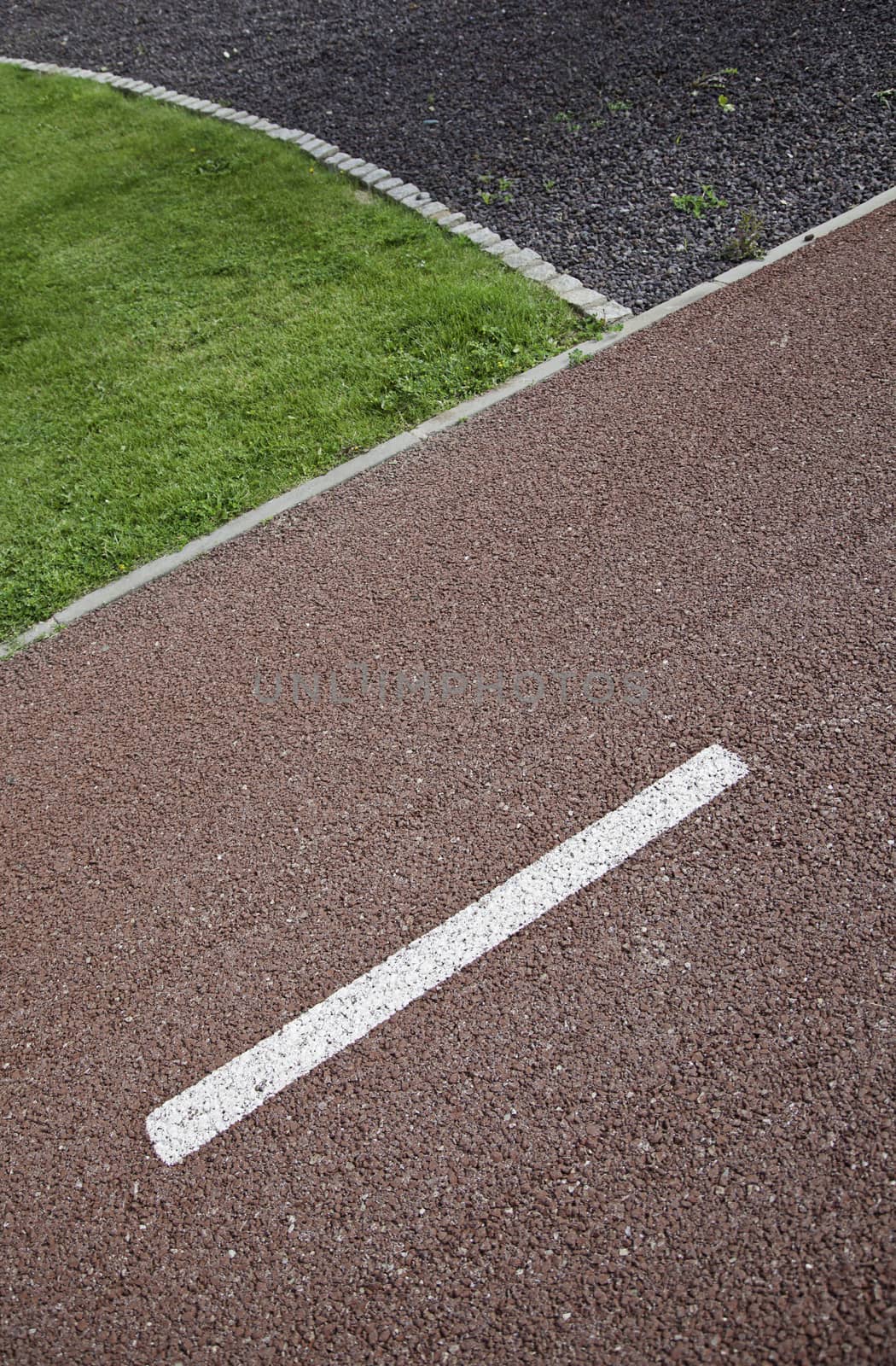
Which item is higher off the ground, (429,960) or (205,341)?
(205,341)

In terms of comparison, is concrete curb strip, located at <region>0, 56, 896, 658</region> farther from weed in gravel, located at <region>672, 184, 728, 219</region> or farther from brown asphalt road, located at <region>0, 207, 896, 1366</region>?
weed in gravel, located at <region>672, 184, 728, 219</region>

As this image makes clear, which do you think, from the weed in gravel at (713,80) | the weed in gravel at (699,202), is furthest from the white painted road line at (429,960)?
the weed in gravel at (713,80)

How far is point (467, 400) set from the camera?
5.95 meters

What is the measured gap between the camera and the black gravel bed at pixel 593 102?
695 centimetres

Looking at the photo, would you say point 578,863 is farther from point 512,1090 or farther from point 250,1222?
point 250,1222

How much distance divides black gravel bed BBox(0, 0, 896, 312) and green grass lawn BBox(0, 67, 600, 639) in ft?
2.36

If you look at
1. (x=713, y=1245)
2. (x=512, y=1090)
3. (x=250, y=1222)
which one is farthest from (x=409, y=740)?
(x=713, y=1245)

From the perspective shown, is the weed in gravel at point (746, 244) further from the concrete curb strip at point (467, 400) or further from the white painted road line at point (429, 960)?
the white painted road line at point (429, 960)

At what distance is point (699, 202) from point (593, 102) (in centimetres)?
234

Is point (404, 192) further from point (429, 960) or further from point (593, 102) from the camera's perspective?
point (429, 960)

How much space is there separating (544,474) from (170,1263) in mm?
3882

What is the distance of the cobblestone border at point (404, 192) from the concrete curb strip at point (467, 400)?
0.04ft

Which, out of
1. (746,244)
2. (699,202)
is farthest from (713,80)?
(746,244)

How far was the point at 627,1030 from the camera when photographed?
3107mm
